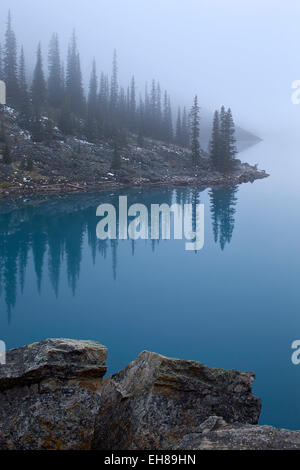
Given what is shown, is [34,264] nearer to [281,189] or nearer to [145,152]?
[281,189]

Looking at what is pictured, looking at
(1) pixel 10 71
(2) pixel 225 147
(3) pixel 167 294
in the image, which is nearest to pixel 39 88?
(1) pixel 10 71

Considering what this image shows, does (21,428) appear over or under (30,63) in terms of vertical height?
under

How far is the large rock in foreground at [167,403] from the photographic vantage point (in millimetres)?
5375

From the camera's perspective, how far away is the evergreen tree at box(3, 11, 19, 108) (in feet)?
207

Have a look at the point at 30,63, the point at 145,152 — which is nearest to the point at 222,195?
the point at 145,152

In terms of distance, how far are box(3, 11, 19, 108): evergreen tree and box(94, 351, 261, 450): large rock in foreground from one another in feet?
205

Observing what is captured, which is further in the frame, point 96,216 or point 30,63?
point 30,63

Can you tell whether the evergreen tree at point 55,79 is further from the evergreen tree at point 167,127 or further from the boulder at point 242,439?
the boulder at point 242,439

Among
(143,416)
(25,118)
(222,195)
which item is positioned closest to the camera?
(143,416)

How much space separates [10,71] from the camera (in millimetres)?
68188

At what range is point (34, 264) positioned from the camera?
64.2ft

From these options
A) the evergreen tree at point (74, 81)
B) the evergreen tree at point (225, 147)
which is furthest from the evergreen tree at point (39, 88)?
the evergreen tree at point (225, 147)

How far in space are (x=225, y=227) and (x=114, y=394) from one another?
78.3ft

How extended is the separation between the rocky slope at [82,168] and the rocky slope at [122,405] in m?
33.9
